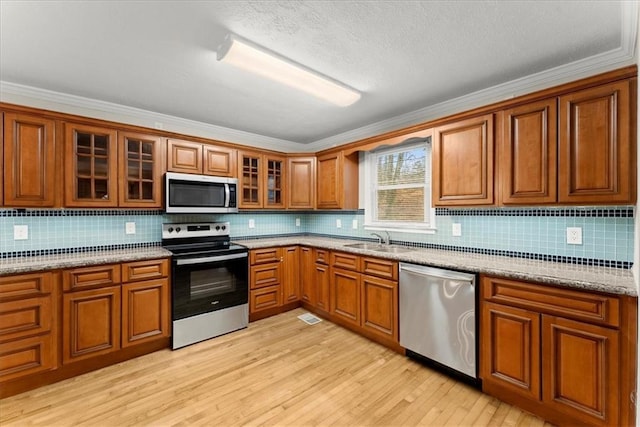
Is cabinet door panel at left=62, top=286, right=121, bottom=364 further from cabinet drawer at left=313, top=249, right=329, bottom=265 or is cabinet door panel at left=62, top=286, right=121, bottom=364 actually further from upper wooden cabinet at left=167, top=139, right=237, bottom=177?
cabinet drawer at left=313, top=249, right=329, bottom=265

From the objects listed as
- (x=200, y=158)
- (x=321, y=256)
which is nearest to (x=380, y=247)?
(x=321, y=256)

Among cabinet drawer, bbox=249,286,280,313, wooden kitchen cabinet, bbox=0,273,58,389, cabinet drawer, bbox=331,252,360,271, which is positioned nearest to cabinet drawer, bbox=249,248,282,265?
cabinet drawer, bbox=249,286,280,313

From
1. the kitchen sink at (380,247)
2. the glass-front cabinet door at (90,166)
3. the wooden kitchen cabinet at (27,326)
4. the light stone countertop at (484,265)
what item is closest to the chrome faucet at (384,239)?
the kitchen sink at (380,247)

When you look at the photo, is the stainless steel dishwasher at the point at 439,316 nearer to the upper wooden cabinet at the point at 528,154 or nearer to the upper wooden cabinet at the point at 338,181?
the upper wooden cabinet at the point at 528,154

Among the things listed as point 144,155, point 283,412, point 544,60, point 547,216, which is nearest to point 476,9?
point 544,60

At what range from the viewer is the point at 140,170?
2.90 meters

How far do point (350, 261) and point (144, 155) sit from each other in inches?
93.6

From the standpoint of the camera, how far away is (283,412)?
194cm

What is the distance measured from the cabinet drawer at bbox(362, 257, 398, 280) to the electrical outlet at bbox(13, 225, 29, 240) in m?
3.09

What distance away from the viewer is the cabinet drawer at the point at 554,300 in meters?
1.61

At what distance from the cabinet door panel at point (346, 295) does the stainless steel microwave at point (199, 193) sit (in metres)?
1.46

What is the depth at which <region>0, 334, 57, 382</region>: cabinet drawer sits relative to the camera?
6.79 ft

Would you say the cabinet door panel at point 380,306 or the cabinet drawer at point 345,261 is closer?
→ the cabinet door panel at point 380,306

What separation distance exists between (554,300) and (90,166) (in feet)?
12.3
